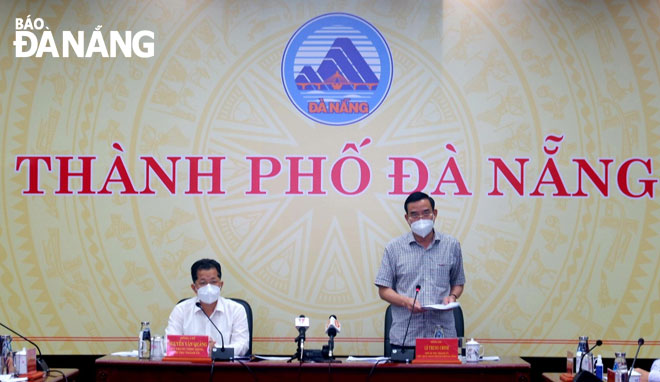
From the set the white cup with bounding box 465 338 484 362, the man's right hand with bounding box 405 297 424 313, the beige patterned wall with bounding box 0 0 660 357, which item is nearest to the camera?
the white cup with bounding box 465 338 484 362

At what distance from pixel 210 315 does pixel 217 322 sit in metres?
0.06

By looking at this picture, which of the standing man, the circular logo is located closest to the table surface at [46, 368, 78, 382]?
the standing man

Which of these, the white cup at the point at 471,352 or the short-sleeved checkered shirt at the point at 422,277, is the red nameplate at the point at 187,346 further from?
the white cup at the point at 471,352

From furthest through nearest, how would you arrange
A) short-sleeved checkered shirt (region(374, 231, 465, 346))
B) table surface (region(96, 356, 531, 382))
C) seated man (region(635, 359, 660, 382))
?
1. short-sleeved checkered shirt (region(374, 231, 465, 346))
2. table surface (region(96, 356, 531, 382))
3. seated man (region(635, 359, 660, 382))

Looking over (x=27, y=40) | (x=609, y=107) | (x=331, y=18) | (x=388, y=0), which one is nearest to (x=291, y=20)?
(x=331, y=18)

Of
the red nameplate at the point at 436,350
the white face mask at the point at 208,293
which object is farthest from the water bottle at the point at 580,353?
the white face mask at the point at 208,293

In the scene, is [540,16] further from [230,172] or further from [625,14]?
[230,172]

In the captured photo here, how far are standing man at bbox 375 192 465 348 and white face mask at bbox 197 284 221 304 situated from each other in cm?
90

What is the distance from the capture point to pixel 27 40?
18.1ft

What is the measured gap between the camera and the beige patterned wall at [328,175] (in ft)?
17.7

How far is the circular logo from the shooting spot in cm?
545

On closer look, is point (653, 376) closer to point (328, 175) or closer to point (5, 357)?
point (328, 175)

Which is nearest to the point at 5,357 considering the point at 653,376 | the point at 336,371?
the point at 336,371

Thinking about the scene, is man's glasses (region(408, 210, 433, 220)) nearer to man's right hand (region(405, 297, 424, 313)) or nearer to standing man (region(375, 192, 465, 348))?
standing man (region(375, 192, 465, 348))
